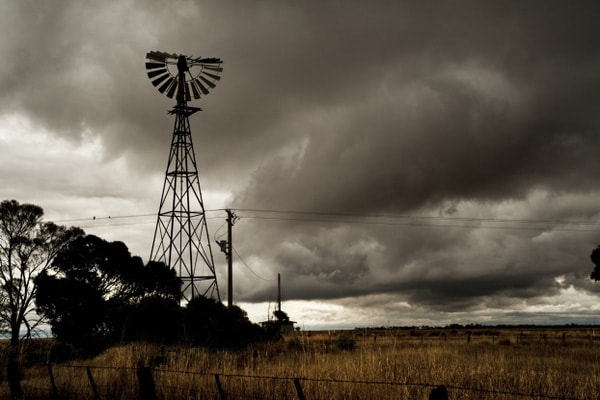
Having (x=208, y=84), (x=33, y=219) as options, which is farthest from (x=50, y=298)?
(x=208, y=84)

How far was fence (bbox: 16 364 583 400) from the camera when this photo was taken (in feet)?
34.5

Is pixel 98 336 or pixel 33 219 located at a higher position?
pixel 33 219

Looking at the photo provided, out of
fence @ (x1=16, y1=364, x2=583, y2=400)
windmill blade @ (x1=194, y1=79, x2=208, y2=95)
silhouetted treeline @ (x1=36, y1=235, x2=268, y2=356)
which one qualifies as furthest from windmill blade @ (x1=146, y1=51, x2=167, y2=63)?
fence @ (x1=16, y1=364, x2=583, y2=400)

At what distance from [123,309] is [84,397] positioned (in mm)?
19283

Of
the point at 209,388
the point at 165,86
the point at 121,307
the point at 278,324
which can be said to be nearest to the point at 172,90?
Result: the point at 165,86

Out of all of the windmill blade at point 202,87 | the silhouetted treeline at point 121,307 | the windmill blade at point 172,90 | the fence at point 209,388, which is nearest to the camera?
the fence at point 209,388

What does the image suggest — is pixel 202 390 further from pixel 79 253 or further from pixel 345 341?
pixel 79 253

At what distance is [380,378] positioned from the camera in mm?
12109

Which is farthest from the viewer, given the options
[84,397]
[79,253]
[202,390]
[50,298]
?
[79,253]

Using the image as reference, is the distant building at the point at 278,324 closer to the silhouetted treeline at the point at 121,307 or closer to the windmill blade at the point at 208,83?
the silhouetted treeline at the point at 121,307

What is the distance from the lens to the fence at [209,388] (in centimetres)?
1052

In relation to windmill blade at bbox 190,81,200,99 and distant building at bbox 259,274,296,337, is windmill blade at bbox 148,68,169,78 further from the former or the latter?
distant building at bbox 259,274,296,337

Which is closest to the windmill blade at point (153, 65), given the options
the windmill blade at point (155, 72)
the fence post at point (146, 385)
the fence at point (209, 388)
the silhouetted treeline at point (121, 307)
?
the windmill blade at point (155, 72)

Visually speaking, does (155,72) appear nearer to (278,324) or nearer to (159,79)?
(159,79)
